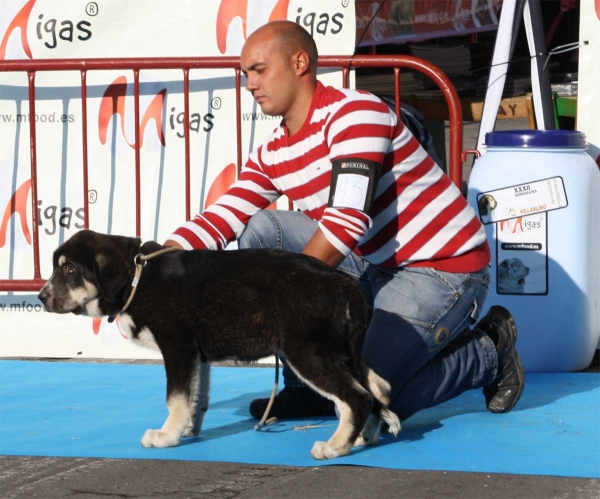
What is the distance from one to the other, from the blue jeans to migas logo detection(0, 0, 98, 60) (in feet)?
6.00

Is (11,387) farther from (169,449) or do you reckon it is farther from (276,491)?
(276,491)

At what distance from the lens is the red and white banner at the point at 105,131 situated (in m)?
5.28

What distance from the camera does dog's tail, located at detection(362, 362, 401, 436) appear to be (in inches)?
137

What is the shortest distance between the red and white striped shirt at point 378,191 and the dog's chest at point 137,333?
49 centimetres

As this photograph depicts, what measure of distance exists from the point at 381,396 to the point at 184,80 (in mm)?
2161

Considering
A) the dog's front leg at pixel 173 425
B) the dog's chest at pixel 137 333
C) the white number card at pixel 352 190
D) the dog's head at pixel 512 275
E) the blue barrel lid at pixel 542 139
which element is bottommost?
the dog's front leg at pixel 173 425

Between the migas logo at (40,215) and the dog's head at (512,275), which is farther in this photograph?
the migas logo at (40,215)

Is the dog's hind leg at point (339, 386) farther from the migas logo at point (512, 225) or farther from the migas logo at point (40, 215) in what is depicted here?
the migas logo at point (40, 215)

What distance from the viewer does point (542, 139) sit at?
4.82m

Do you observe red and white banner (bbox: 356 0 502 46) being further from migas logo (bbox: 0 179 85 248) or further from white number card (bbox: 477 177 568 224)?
migas logo (bbox: 0 179 85 248)

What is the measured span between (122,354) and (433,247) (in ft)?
6.92

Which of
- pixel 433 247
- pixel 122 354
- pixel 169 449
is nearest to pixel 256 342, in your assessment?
pixel 169 449

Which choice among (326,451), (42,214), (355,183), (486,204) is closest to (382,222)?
(355,183)

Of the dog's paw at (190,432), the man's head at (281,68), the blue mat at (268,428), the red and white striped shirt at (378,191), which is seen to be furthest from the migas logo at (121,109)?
the dog's paw at (190,432)
